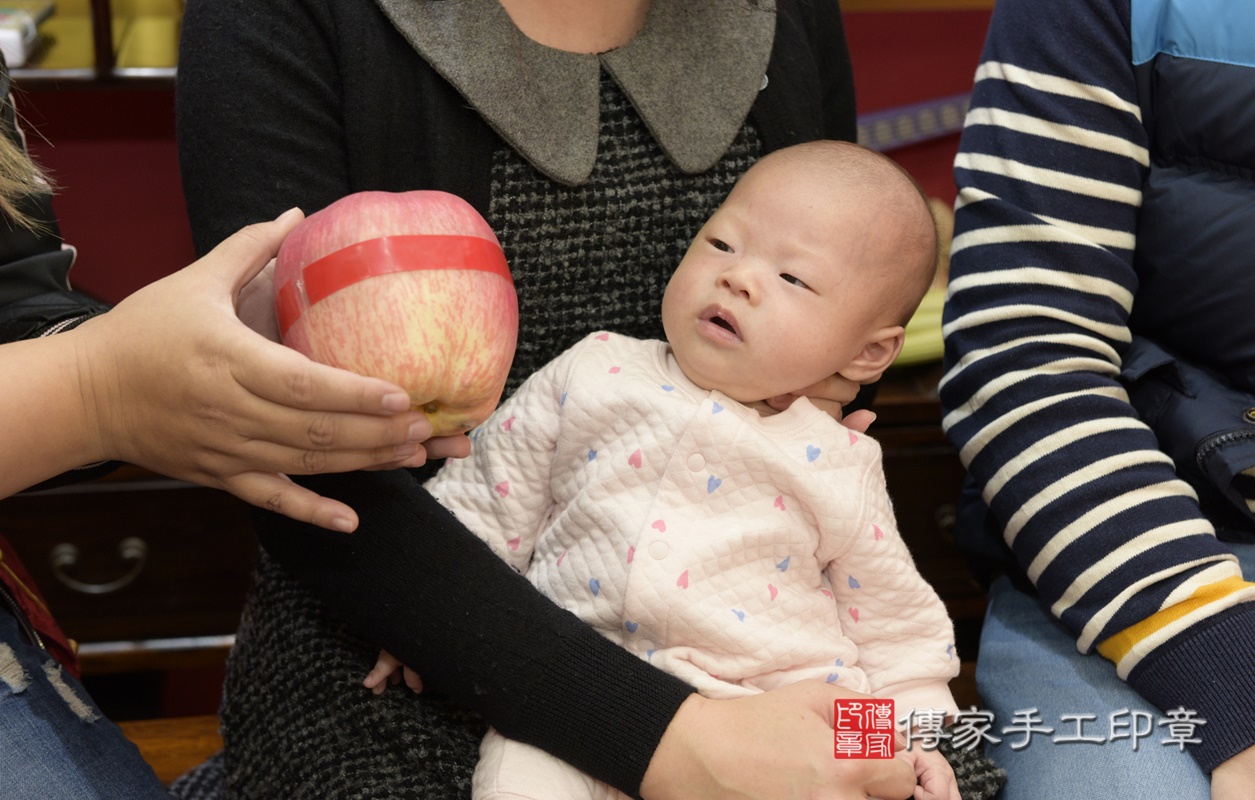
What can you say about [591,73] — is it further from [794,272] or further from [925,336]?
[925,336]

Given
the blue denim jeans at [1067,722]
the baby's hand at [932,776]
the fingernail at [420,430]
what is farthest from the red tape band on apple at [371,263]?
the blue denim jeans at [1067,722]

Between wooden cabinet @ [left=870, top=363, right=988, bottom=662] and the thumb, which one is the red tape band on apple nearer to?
the thumb

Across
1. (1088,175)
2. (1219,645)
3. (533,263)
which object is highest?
(1088,175)

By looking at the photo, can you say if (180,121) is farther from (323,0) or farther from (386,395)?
(386,395)

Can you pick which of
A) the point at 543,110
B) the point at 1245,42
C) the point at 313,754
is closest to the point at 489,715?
A: the point at 313,754

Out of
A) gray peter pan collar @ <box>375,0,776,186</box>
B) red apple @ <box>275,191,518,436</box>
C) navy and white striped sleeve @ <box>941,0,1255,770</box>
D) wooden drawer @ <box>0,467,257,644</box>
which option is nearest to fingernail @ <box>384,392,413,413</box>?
red apple @ <box>275,191,518,436</box>

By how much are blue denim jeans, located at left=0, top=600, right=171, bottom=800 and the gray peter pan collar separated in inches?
25.1

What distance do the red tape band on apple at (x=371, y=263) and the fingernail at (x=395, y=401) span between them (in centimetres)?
9

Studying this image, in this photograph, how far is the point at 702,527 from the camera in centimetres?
103

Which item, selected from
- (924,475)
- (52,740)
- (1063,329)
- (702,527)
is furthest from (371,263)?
(924,475)

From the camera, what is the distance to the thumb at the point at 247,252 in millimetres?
846

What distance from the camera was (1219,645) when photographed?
106 cm

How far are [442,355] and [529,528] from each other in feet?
1.00

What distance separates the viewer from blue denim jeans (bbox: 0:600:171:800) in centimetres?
91
